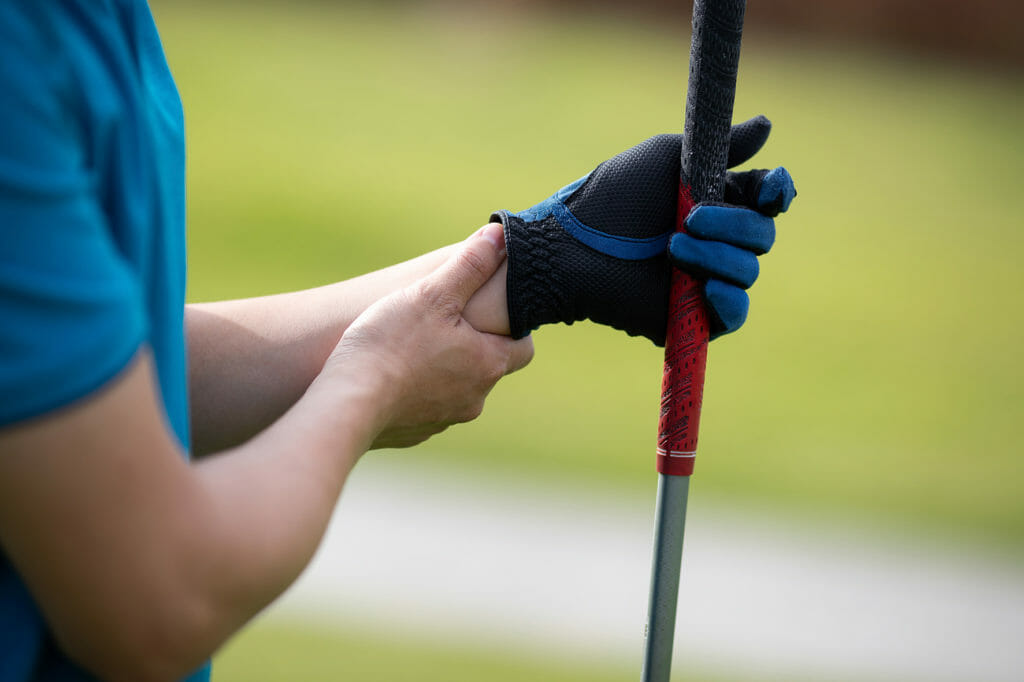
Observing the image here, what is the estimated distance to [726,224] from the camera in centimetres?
130

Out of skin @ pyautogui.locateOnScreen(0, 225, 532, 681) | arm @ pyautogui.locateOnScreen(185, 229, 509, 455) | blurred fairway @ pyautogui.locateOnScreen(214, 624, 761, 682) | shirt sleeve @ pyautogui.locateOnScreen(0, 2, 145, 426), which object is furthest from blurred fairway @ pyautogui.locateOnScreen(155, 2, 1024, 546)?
shirt sleeve @ pyautogui.locateOnScreen(0, 2, 145, 426)

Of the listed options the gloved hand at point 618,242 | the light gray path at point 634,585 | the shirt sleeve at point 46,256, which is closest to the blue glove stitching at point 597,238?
the gloved hand at point 618,242

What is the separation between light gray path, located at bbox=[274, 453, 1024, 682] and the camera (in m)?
3.51

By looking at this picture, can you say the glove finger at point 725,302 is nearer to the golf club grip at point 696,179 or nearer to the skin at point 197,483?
the golf club grip at point 696,179

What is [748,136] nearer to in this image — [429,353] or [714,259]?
[714,259]

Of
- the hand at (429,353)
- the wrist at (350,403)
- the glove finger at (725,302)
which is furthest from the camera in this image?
the glove finger at (725,302)

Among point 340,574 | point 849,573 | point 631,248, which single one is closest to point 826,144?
point 849,573

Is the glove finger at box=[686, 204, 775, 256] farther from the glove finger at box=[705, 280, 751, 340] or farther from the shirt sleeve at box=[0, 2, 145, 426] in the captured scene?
the shirt sleeve at box=[0, 2, 145, 426]

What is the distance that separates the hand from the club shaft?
305mm

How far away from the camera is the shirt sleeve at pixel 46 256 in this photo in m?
0.71

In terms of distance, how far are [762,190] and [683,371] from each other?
25 centimetres

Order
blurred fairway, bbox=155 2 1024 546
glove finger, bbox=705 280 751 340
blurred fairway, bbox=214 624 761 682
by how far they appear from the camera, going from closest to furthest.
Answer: glove finger, bbox=705 280 751 340
blurred fairway, bbox=214 624 761 682
blurred fairway, bbox=155 2 1024 546

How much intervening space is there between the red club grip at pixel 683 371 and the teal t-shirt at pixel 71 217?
2.22 feet

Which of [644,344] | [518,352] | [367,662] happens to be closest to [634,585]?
[367,662]
